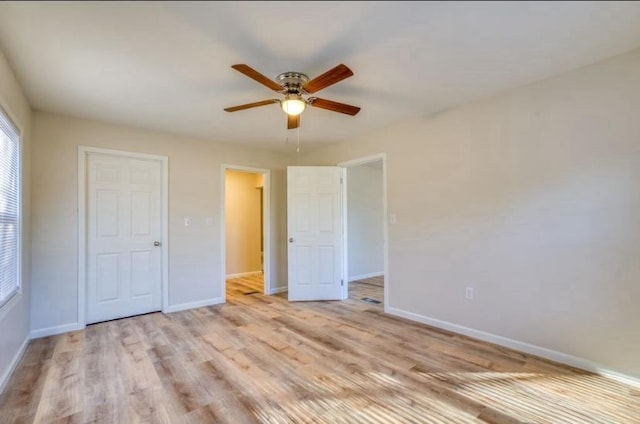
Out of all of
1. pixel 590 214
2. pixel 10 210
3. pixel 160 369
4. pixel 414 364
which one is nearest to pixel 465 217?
pixel 590 214

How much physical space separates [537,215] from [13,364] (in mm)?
4488

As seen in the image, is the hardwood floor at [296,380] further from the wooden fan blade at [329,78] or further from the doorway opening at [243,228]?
the doorway opening at [243,228]

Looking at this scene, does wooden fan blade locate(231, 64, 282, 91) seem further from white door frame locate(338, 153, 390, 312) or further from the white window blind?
white door frame locate(338, 153, 390, 312)

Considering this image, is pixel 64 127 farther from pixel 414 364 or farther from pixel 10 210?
pixel 414 364

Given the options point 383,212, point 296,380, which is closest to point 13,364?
point 296,380

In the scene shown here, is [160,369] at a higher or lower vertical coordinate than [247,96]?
lower

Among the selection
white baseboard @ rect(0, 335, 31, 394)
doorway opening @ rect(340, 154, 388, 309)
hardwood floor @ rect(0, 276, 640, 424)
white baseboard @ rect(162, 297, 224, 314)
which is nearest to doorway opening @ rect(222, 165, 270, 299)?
white baseboard @ rect(162, 297, 224, 314)

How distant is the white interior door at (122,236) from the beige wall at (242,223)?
2295mm

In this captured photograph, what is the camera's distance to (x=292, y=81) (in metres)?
2.36

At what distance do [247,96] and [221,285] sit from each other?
278 centimetres

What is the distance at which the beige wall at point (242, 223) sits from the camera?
6.20 meters

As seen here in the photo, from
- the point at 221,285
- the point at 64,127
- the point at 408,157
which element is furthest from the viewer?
the point at 221,285

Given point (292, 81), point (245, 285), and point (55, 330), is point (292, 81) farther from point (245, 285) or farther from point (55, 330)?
point (245, 285)

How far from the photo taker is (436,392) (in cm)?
203
